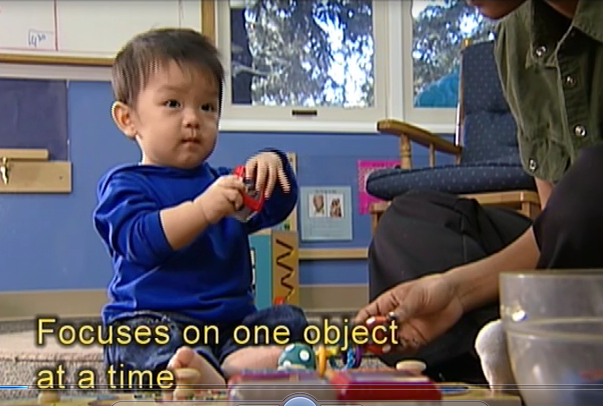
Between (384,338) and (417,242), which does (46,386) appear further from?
(417,242)

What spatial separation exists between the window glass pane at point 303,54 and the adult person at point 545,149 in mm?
1156

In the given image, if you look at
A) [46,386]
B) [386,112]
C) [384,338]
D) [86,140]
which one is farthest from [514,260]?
[386,112]

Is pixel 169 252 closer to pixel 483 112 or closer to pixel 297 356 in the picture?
pixel 297 356

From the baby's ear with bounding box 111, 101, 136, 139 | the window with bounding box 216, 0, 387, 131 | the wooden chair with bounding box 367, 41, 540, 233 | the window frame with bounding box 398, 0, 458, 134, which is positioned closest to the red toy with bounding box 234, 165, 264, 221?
the baby's ear with bounding box 111, 101, 136, 139

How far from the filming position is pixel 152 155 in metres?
0.67

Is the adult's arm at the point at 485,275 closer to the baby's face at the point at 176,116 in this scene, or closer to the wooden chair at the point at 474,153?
the baby's face at the point at 176,116

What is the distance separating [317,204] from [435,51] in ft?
1.70

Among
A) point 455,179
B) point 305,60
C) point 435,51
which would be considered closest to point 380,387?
point 455,179

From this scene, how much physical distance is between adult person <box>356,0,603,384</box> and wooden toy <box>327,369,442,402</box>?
0.22 m

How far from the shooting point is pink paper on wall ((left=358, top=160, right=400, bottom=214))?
1830 millimetres

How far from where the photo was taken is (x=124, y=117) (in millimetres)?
693

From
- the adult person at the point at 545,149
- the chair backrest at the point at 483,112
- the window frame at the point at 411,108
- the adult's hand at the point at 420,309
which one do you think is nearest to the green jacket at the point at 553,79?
the adult person at the point at 545,149

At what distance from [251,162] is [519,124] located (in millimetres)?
289

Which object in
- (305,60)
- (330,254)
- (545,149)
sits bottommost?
(330,254)
